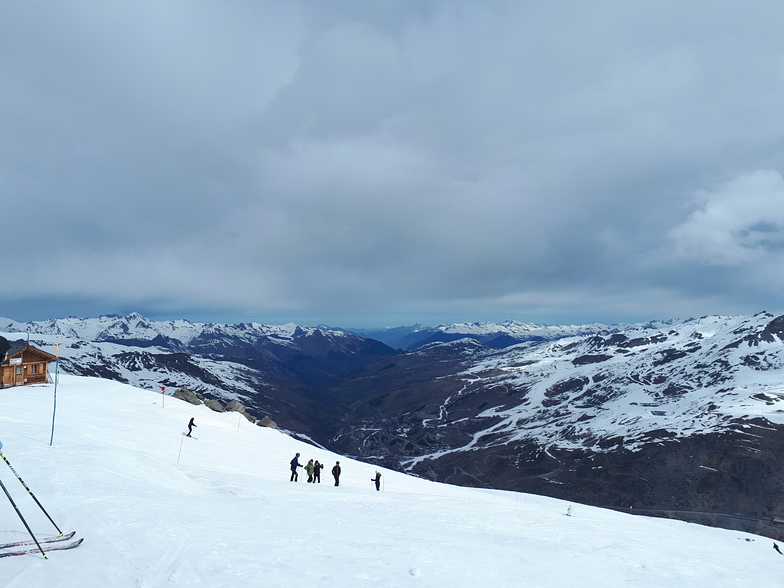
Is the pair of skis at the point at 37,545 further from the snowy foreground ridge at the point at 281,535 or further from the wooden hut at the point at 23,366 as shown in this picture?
the wooden hut at the point at 23,366

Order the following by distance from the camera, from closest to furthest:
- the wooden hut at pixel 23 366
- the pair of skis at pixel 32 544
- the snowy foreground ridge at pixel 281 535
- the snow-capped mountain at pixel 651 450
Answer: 1. the pair of skis at pixel 32 544
2. the snowy foreground ridge at pixel 281 535
3. the wooden hut at pixel 23 366
4. the snow-capped mountain at pixel 651 450

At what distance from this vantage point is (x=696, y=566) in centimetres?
1734

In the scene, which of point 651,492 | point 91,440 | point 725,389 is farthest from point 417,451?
point 91,440

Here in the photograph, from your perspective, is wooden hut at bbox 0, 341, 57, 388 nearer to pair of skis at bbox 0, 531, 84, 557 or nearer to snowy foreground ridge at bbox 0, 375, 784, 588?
snowy foreground ridge at bbox 0, 375, 784, 588

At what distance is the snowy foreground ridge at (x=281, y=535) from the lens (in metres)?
10.5

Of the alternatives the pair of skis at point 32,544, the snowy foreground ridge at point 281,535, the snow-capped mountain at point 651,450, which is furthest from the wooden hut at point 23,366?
the snow-capped mountain at point 651,450

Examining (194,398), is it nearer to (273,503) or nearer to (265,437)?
(265,437)

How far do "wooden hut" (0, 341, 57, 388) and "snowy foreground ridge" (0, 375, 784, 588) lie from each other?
2160 cm

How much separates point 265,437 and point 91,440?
22.9 meters

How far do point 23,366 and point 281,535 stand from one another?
50.3m

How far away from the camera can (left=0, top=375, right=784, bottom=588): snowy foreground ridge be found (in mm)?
10453

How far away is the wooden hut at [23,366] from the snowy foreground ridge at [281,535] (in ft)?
70.9

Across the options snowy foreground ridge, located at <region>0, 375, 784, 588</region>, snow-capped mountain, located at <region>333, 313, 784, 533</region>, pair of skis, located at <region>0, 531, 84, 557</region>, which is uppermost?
pair of skis, located at <region>0, 531, 84, 557</region>

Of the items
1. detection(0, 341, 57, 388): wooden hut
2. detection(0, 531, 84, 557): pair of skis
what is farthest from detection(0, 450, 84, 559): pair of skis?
detection(0, 341, 57, 388): wooden hut
